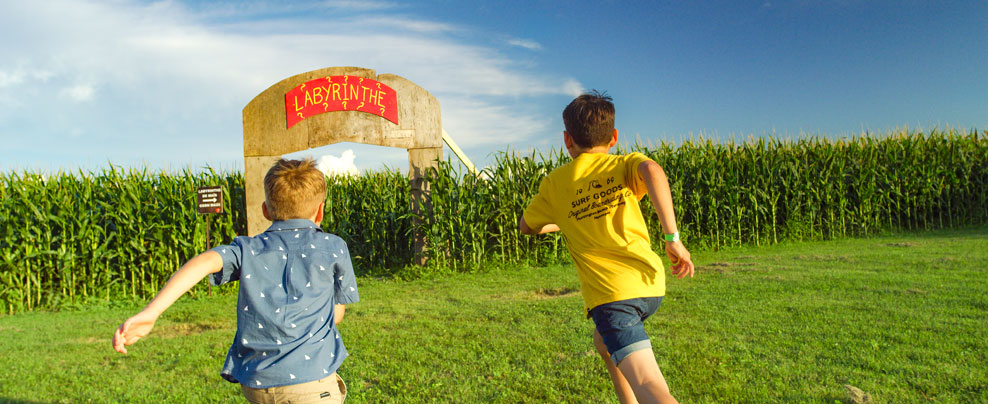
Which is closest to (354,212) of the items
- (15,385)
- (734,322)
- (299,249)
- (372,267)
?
(372,267)

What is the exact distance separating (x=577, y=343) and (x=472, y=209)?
201 inches

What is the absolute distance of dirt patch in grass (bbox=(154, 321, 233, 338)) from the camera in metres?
6.22

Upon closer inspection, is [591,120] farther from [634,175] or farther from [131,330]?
[131,330]

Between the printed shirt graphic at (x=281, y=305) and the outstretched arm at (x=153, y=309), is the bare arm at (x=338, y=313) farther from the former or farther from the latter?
the outstretched arm at (x=153, y=309)

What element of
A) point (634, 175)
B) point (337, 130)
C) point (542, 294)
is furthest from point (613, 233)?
point (337, 130)

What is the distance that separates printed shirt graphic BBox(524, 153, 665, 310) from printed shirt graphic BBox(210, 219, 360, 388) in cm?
101

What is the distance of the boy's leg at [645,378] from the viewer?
1.94m

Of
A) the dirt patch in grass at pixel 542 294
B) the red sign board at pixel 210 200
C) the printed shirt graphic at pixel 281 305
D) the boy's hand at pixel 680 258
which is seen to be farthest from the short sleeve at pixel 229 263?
the red sign board at pixel 210 200

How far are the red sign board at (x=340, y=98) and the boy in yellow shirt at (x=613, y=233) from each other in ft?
24.1

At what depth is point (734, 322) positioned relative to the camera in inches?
201

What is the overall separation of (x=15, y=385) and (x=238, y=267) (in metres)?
4.31

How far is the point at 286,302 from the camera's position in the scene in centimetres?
182

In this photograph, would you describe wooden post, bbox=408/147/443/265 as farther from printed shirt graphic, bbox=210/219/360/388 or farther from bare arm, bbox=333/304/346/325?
printed shirt graphic, bbox=210/219/360/388

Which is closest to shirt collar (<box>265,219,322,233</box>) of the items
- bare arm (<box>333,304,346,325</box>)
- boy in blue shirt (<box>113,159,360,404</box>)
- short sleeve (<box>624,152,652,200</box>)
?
boy in blue shirt (<box>113,159,360,404</box>)
